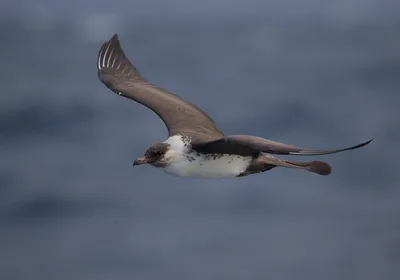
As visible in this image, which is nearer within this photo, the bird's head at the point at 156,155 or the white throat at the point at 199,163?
the white throat at the point at 199,163

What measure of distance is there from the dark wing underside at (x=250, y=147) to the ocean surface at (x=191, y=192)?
70579 millimetres

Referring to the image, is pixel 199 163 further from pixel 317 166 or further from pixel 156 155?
pixel 317 166

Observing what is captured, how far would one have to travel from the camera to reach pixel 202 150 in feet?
70.1

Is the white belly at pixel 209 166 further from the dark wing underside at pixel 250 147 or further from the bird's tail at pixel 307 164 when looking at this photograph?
the bird's tail at pixel 307 164

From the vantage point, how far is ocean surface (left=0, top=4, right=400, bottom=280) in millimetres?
98625

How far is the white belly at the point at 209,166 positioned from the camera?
2148 centimetres

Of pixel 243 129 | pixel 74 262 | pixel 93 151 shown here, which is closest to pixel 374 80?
pixel 243 129

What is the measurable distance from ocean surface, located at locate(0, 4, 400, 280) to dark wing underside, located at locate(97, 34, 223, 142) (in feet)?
218

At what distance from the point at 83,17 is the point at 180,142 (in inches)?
6895

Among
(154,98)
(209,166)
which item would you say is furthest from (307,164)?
(154,98)

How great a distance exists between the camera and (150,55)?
174 meters

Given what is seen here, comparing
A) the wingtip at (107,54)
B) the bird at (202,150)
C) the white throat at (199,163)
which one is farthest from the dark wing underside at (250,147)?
the wingtip at (107,54)

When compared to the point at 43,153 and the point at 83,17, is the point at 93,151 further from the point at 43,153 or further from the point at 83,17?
the point at 83,17

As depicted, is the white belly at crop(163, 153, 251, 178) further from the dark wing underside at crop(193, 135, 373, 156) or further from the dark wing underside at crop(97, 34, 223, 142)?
the dark wing underside at crop(97, 34, 223, 142)
